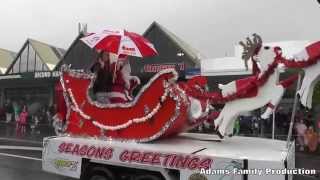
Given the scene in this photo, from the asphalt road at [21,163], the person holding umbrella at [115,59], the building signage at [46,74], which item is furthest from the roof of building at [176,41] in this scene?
the person holding umbrella at [115,59]

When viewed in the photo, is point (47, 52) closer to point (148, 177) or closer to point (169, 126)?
point (169, 126)

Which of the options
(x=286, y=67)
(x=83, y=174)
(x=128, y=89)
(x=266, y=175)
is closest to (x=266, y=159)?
(x=266, y=175)

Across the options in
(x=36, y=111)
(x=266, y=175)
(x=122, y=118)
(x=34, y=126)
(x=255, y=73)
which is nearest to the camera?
(x=266, y=175)

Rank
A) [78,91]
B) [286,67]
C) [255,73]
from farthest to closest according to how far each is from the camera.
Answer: [78,91] → [255,73] → [286,67]

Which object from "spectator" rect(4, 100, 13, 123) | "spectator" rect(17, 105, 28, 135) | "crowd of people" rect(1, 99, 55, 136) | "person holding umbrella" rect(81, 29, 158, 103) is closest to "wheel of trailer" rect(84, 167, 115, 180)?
"person holding umbrella" rect(81, 29, 158, 103)

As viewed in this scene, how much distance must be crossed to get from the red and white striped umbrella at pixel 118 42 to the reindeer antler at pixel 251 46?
224 centimetres

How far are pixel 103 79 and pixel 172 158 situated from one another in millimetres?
3076

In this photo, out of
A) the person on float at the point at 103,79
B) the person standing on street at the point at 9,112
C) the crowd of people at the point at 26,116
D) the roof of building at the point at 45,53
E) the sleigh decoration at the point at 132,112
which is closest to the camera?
the sleigh decoration at the point at 132,112

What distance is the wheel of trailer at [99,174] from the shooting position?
841 centimetres

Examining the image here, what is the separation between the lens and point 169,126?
8.06m

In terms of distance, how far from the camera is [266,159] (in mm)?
6430

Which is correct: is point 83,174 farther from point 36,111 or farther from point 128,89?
point 36,111

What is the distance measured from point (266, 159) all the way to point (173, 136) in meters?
2.79

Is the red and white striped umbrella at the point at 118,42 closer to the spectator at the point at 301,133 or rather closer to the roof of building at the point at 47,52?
the spectator at the point at 301,133
